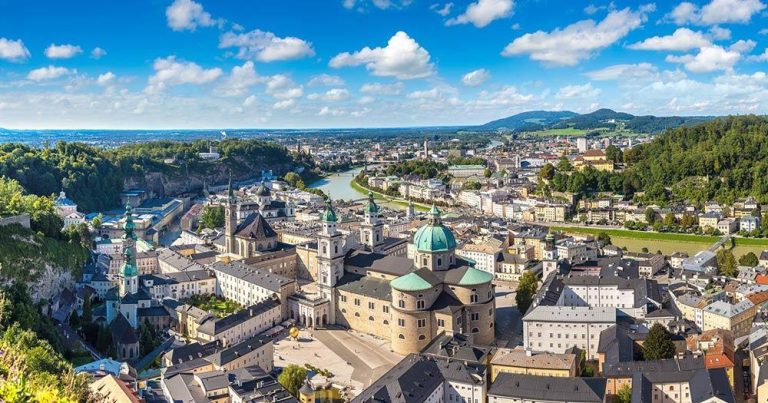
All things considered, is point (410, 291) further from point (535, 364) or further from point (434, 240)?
point (535, 364)

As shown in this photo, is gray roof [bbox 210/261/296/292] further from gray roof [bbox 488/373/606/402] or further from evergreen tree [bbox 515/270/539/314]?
gray roof [bbox 488/373/606/402]

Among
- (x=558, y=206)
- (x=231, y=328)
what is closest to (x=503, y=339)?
(x=231, y=328)

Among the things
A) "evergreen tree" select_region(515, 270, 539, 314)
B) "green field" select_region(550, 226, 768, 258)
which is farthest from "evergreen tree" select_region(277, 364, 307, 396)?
"green field" select_region(550, 226, 768, 258)

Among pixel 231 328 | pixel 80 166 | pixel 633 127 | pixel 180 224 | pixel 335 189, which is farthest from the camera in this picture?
pixel 633 127

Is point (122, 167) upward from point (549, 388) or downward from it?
upward

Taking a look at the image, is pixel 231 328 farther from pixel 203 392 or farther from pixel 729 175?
pixel 729 175

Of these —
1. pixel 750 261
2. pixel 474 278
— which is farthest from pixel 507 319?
pixel 750 261

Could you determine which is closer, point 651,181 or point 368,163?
point 651,181
